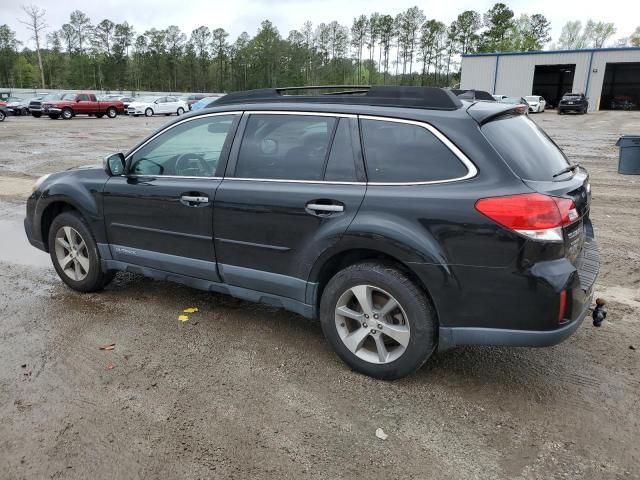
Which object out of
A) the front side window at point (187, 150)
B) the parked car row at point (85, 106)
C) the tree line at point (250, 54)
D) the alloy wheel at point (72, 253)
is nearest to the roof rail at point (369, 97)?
the front side window at point (187, 150)

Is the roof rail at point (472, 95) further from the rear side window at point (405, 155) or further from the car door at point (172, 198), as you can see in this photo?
the car door at point (172, 198)

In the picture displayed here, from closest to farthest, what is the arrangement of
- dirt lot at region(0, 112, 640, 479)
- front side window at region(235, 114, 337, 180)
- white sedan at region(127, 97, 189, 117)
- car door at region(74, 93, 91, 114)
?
1. dirt lot at region(0, 112, 640, 479)
2. front side window at region(235, 114, 337, 180)
3. car door at region(74, 93, 91, 114)
4. white sedan at region(127, 97, 189, 117)

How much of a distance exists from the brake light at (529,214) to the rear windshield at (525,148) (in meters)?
0.19

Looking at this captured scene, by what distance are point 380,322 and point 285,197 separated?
3.32 feet

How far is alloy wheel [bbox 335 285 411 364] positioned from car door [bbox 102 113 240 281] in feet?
3.73

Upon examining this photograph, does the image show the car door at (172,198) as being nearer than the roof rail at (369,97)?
No

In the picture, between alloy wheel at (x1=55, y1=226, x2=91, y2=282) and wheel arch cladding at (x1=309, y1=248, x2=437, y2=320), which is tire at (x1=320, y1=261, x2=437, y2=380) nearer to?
wheel arch cladding at (x1=309, y1=248, x2=437, y2=320)

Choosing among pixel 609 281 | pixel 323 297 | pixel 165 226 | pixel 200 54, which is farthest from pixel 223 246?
pixel 200 54

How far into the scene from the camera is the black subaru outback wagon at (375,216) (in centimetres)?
286

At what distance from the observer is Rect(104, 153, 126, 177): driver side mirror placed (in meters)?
4.29

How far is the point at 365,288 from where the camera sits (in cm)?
325

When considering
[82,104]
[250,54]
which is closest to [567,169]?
[82,104]

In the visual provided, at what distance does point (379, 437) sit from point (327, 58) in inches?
4681

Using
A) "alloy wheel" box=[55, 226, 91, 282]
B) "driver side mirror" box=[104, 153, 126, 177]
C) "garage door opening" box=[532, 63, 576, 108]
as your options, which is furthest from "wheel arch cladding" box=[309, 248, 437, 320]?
"garage door opening" box=[532, 63, 576, 108]
